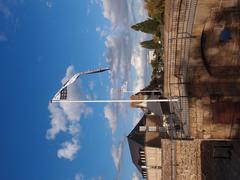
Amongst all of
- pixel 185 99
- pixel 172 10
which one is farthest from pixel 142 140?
pixel 172 10

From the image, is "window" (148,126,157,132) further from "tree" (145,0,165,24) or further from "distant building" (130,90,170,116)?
"tree" (145,0,165,24)

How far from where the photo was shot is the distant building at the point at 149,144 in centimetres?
3706

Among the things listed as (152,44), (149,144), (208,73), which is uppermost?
(152,44)

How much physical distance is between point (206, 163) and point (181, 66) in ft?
21.2

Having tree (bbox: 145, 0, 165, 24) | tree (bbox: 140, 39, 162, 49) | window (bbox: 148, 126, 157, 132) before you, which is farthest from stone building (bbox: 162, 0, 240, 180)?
tree (bbox: 140, 39, 162, 49)

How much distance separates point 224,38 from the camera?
67.7 feet

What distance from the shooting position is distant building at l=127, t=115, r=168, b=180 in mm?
37062

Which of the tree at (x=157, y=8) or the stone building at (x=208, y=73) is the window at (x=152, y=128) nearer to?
the tree at (x=157, y=8)

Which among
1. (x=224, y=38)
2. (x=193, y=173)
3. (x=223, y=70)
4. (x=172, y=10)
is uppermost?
(x=172, y=10)

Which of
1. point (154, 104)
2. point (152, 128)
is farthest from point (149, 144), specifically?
point (154, 104)

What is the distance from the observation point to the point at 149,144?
123 feet

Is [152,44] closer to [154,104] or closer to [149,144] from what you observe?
[149,144]

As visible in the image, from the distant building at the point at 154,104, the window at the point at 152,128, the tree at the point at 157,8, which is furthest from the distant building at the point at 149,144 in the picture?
the tree at the point at 157,8

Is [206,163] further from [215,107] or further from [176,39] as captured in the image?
[176,39]
